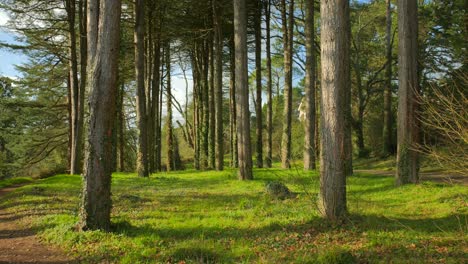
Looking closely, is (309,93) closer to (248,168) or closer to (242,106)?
(242,106)

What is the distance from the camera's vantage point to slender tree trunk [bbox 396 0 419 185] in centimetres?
1108

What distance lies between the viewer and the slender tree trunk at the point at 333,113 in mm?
6832

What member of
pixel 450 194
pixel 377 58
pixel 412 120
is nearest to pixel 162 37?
pixel 377 58

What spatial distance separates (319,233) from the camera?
6359 mm

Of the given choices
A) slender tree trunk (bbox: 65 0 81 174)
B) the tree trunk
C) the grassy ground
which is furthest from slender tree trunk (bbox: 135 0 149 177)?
the tree trunk

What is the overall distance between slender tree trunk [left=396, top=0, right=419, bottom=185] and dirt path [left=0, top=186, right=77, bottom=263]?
31.4ft

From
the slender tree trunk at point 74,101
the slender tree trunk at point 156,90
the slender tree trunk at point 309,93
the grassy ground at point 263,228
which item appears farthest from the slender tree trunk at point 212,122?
the grassy ground at point 263,228

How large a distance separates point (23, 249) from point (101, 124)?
2.60 meters

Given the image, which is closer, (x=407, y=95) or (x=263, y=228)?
(x=263, y=228)

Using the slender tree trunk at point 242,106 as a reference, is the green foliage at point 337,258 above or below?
below

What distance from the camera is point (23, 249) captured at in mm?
6484

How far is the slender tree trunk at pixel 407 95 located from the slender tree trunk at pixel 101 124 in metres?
8.61

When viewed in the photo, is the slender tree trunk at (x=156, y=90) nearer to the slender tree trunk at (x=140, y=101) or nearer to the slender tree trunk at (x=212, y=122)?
the slender tree trunk at (x=212, y=122)

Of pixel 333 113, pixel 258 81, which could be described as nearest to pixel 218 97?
pixel 258 81
